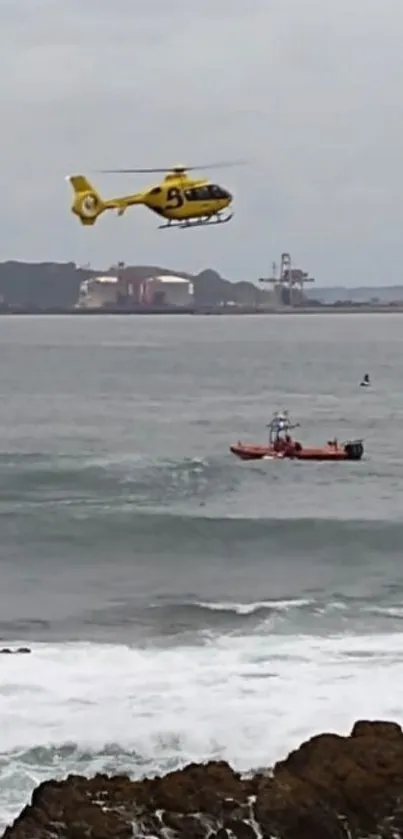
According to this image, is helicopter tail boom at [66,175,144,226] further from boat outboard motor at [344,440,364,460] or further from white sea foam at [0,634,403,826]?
boat outboard motor at [344,440,364,460]

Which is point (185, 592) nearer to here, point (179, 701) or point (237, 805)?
point (179, 701)

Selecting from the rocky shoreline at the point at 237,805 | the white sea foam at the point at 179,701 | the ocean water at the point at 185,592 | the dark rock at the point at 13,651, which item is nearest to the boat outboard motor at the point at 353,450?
the ocean water at the point at 185,592

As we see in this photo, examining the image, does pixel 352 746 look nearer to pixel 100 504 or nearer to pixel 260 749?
pixel 260 749

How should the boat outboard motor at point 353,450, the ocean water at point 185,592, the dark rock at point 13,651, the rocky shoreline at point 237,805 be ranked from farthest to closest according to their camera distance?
the boat outboard motor at point 353,450 < the dark rock at point 13,651 < the ocean water at point 185,592 < the rocky shoreline at point 237,805

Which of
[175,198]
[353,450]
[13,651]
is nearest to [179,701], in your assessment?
[13,651]

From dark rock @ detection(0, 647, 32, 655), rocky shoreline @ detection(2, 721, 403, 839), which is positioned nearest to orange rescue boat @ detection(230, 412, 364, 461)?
dark rock @ detection(0, 647, 32, 655)

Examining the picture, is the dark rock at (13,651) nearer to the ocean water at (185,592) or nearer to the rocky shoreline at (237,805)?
the ocean water at (185,592)

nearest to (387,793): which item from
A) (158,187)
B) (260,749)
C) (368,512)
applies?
(260,749)
